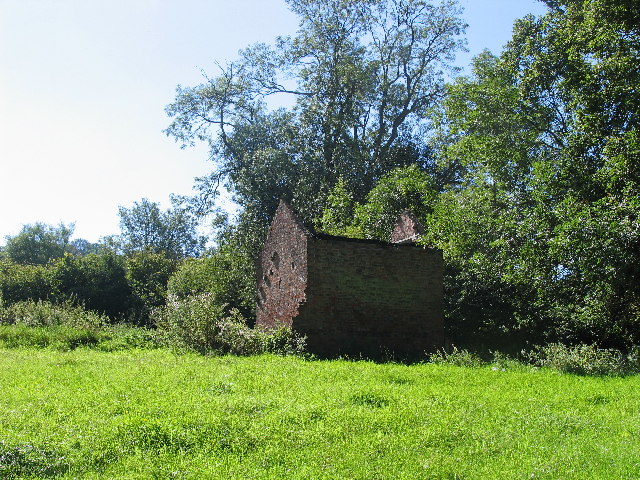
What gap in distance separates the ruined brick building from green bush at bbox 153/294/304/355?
0.72 metres

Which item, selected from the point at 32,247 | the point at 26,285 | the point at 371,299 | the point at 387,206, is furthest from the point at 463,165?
the point at 32,247

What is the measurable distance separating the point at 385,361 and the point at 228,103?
22.8 metres

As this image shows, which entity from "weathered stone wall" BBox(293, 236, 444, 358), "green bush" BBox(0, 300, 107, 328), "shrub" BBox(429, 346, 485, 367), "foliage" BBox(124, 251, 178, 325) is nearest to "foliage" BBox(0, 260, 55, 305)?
"foliage" BBox(124, 251, 178, 325)

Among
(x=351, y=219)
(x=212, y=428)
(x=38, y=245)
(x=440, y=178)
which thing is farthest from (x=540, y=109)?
(x=38, y=245)

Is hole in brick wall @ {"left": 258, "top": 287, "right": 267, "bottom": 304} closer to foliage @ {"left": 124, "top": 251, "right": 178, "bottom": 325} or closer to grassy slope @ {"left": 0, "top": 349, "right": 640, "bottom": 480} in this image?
grassy slope @ {"left": 0, "top": 349, "right": 640, "bottom": 480}

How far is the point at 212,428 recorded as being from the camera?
21.1 feet

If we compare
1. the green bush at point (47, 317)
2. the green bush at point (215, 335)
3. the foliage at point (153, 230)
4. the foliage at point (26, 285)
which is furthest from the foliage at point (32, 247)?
the green bush at point (215, 335)

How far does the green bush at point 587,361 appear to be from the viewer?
12.2m

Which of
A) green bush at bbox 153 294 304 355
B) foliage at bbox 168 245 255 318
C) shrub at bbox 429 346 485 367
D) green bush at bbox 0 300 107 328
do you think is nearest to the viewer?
shrub at bbox 429 346 485 367

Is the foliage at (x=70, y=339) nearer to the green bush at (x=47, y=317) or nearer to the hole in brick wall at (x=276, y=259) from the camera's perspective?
the green bush at (x=47, y=317)

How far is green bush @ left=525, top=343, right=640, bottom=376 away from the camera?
12.2 metres

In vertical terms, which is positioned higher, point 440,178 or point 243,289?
point 440,178

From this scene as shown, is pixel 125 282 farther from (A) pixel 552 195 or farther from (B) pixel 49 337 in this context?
(A) pixel 552 195

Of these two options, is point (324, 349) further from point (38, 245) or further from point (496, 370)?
point (38, 245)
